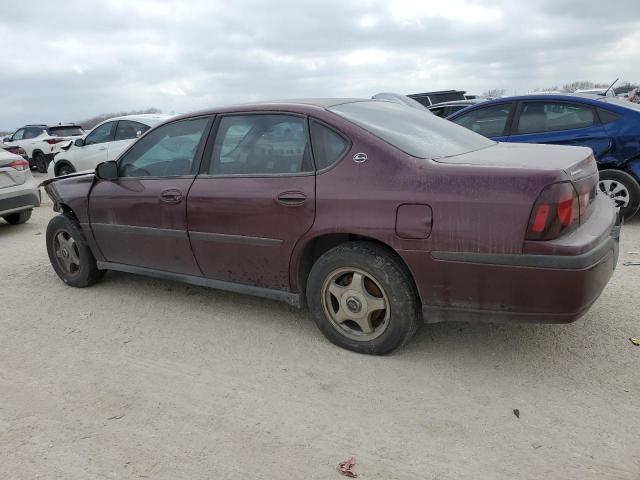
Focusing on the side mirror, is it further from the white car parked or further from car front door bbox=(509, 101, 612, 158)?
the white car parked

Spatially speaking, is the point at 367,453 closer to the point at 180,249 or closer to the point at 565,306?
the point at 565,306

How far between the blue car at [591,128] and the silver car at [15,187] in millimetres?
6761

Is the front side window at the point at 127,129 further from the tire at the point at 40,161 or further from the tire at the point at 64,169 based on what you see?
the tire at the point at 40,161

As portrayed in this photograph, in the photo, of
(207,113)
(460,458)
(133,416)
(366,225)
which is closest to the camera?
(460,458)

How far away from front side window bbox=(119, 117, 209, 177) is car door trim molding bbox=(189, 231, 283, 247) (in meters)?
0.50

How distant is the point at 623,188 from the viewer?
20.3 ft

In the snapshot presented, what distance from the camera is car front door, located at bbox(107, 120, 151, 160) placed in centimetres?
1093

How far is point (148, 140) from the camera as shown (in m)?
4.43

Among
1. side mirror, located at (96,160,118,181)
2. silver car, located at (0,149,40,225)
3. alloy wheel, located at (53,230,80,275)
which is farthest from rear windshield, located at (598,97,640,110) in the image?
silver car, located at (0,149,40,225)

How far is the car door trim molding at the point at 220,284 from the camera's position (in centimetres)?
370

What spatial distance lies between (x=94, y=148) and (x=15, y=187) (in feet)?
12.5

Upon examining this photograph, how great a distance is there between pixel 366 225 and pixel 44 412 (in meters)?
2.13

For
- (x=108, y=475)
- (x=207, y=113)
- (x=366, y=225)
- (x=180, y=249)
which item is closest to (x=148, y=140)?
(x=207, y=113)

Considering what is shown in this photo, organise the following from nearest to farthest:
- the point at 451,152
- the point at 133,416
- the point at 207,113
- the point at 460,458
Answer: the point at 460,458 → the point at 133,416 → the point at 451,152 → the point at 207,113
